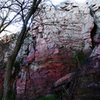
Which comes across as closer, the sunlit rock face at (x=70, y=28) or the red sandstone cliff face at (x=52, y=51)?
the red sandstone cliff face at (x=52, y=51)

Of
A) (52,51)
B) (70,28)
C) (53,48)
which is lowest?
(52,51)

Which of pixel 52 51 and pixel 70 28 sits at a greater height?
pixel 70 28

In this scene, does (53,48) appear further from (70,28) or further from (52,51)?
(70,28)

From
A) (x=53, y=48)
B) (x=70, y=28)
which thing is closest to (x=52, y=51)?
(x=53, y=48)

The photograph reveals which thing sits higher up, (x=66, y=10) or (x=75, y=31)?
(x=66, y=10)

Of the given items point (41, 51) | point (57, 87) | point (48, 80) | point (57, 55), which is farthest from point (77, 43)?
point (57, 87)

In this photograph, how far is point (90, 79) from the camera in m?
6.02

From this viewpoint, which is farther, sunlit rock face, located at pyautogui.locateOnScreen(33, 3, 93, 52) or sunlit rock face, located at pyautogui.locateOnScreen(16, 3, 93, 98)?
sunlit rock face, located at pyautogui.locateOnScreen(33, 3, 93, 52)

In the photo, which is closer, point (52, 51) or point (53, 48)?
point (52, 51)

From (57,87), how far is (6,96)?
462cm

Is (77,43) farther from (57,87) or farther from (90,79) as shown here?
(90,79)

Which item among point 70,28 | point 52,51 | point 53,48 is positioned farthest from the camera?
point 70,28

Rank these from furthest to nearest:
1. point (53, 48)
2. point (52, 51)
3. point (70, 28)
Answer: point (70, 28), point (53, 48), point (52, 51)

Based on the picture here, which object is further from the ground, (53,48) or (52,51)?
(53,48)
